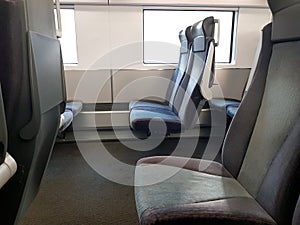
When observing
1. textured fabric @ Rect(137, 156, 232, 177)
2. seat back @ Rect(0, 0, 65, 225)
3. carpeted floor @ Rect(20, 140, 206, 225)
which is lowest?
carpeted floor @ Rect(20, 140, 206, 225)

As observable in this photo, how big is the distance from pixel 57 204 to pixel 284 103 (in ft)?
4.82

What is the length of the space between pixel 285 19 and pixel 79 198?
1.59 m

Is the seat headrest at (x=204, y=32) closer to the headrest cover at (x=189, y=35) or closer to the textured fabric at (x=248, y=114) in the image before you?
the headrest cover at (x=189, y=35)

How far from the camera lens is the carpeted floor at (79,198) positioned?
5.37ft

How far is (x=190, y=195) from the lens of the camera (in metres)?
1.02

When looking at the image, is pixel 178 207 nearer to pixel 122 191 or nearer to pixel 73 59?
pixel 122 191

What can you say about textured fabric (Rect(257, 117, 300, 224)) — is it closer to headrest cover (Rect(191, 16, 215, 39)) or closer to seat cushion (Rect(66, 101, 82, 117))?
headrest cover (Rect(191, 16, 215, 39))

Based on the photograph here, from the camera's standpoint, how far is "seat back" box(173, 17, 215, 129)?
2187 mm

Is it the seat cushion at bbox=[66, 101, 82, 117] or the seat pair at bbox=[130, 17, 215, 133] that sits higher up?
the seat pair at bbox=[130, 17, 215, 133]

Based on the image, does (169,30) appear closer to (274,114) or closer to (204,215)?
(274,114)

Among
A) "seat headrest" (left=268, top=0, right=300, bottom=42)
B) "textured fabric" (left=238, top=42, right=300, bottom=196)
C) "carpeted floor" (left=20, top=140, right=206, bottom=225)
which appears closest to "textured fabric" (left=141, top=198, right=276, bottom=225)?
"textured fabric" (left=238, top=42, right=300, bottom=196)

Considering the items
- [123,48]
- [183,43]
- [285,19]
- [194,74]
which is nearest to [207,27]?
[194,74]

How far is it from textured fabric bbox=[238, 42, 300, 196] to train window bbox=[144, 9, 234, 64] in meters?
2.10

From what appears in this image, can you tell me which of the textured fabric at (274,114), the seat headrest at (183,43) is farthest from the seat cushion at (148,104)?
the textured fabric at (274,114)
